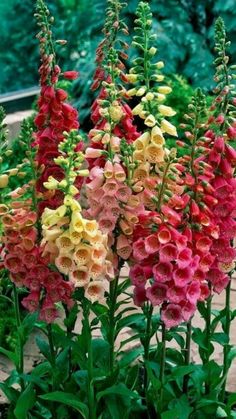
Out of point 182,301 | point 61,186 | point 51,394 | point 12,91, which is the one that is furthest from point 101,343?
point 12,91

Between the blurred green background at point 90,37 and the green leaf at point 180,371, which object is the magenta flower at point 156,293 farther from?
the blurred green background at point 90,37

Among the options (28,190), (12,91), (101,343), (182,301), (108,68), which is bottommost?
(12,91)

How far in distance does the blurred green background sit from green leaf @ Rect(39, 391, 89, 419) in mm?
4902

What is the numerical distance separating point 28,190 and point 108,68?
1.55ft

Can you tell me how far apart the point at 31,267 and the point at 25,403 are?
24.0 inches

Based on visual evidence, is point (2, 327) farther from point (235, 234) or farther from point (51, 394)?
point (235, 234)

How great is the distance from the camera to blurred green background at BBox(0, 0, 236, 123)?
27.0 ft

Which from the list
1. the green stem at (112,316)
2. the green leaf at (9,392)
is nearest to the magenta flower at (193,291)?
the green stem at (112,316)

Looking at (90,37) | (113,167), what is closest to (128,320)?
(113,167)

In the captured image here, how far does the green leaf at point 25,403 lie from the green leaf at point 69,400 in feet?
0.52

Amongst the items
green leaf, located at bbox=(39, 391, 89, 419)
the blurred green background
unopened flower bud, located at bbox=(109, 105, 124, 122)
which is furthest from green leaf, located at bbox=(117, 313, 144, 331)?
the blurred green background

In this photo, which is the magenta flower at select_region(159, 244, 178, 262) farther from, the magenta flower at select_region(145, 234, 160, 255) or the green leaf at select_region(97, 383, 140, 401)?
the green leaf at select_region(97, 383, 140, 401)

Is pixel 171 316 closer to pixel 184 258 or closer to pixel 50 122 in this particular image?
pixel 184 258

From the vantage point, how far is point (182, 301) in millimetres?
2891
